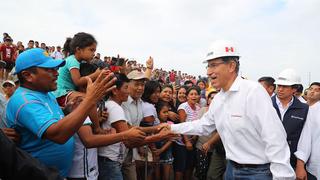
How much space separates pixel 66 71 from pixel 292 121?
3306mm

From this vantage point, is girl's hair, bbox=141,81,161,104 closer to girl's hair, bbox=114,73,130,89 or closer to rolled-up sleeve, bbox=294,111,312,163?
girl's hair, bbox=114,73,130,89

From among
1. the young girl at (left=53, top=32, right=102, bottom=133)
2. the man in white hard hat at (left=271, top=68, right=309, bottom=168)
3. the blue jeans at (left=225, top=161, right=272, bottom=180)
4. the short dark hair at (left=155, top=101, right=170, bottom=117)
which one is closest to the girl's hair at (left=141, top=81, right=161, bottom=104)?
the short dark hair at (left=155, top=101, right=170, bottom=117)

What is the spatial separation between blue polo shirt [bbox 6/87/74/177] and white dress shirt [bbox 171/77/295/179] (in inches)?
66.8

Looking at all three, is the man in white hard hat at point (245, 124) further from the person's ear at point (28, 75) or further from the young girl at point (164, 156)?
the young girl at point (164, 156)

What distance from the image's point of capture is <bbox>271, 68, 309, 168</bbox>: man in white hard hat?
4.61 m

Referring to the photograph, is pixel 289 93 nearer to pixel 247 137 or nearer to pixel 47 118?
pixel 247 137

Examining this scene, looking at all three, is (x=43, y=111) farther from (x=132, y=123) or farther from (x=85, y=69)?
(x=132, y=123)

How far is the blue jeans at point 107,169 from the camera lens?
379 centimetres

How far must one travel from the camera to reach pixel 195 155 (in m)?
6.44

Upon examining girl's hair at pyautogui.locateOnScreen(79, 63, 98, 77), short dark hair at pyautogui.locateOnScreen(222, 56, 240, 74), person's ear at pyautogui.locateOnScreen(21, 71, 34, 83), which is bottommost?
person's ear at pyautogui.locateOnScreen(21, 71, 34, 83)

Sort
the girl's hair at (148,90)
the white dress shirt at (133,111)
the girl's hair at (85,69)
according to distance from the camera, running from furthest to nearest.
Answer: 1. the girl's hair at (148,90)
2. the white dress shirt at (133,111)
3. the girl's hair at (85,69)

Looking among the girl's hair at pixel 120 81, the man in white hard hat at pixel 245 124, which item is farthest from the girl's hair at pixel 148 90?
the man in white hard hat at pixel 245 124

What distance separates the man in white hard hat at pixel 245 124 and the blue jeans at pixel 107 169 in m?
1.34

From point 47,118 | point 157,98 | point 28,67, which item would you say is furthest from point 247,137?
point 157,98
